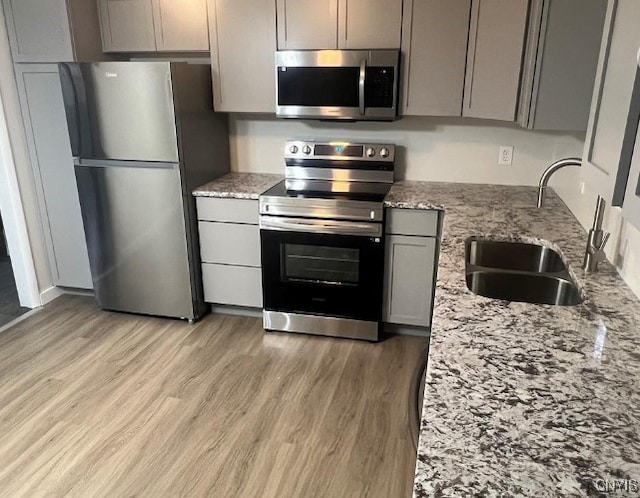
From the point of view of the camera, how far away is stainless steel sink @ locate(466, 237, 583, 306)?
1812 millimetres

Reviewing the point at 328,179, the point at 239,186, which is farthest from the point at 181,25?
the point at 328,179

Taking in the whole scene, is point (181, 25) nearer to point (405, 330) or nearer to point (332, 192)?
point (332, 192)

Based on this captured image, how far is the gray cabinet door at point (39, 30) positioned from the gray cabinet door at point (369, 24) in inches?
65.5

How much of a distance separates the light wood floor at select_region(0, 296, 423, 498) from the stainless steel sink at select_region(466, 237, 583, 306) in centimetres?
83

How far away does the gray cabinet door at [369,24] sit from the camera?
2809 millimetres

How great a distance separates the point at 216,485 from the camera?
2.05 m

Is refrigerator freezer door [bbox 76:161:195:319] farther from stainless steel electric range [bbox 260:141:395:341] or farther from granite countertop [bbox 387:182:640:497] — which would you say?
granite countertop [bbox 387:182:640:497]

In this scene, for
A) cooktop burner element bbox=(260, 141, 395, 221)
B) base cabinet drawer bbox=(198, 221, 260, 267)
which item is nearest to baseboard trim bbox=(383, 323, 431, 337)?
cooktop burner element bbox=(260, 141, 395, 221)

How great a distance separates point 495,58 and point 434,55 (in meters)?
Result: 0.35

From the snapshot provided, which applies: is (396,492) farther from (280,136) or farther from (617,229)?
(280,136)

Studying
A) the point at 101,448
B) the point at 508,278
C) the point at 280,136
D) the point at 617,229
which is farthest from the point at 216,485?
the point at 280,136

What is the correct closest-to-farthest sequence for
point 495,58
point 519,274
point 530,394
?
point 530,394 < point 519,274 < point 495,58

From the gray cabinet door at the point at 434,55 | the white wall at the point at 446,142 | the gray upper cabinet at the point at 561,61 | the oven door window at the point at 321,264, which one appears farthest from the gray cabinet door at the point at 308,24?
the oven door window at the point at 321,264

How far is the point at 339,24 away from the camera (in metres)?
2.88
